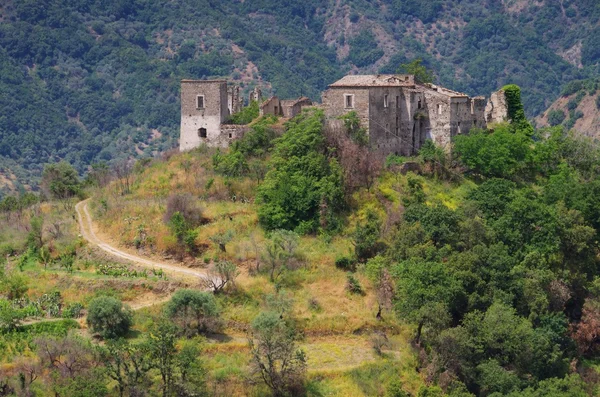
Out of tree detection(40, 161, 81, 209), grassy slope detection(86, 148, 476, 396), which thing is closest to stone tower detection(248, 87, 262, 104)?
grassy slope detection(86, 148, 476, 396)

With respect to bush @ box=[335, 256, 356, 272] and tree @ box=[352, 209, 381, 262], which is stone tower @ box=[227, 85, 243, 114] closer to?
tree @ box=[352, 209, 381, 262]

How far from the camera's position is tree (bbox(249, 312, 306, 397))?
43.0m

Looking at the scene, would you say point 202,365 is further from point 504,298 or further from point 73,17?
point 73,17

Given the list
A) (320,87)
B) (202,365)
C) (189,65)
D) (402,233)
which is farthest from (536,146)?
(320,87)

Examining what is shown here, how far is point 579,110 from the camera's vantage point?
149000 millimetres

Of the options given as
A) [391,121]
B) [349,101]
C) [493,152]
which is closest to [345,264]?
[349,101]

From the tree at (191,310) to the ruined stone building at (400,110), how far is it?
1761cm

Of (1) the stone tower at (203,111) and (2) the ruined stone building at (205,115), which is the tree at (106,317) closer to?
(2) the ruined stone building at (205,115)

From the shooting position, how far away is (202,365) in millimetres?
42531

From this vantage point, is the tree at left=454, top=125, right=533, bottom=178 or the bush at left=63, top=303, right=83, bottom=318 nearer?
the bush at left=63, top=303, right=83, bottom=318

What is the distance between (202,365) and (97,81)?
124m

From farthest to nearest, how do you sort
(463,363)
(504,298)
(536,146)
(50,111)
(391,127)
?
Answer: (50,111) < (536,146) < (391,127) < (504,298) < (463,363)

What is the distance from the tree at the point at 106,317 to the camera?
44.7 metres

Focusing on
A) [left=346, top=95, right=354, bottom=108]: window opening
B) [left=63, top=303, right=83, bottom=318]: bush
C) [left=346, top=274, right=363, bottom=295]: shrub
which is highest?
[left=346, top=95, right=354, bottom=108]: window opening
